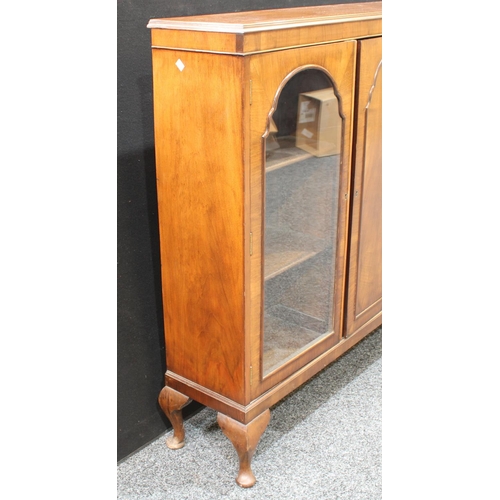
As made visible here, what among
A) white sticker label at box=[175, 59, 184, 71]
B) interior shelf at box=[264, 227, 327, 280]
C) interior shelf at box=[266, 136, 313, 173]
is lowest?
interior shelf at box=[264, 227, 327, 280]

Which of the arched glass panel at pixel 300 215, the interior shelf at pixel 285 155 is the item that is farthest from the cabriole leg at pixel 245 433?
the interior shelf at pixel 285 155

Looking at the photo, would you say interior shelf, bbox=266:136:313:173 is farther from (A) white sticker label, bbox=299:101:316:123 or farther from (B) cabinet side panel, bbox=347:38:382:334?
(B) cabinet side panel, bbox=347:38:382:334

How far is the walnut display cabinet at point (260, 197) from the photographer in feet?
3.83

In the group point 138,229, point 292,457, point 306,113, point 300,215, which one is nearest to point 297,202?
point 300,215

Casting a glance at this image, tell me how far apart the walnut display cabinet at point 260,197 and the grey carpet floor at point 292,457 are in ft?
0.22

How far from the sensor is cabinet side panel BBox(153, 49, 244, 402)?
117 centimetres

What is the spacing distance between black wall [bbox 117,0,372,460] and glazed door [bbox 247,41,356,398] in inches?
12.0

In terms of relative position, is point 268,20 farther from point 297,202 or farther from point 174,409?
point 174,409

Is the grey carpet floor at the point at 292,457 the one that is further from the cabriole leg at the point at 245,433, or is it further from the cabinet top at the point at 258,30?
the cabinet top at the point at 258,30

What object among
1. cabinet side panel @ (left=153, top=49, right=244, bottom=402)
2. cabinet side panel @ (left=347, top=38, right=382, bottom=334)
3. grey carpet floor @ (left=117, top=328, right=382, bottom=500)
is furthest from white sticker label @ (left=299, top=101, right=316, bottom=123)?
grey carpet floor @ (left=117, top=328, right=382, bottom=500)

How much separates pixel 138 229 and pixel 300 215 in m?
0.39

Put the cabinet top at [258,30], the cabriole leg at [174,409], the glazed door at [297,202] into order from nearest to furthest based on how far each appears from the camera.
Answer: the cabinet top at [258,30] → the glazed door at [297,202] → the cabriole leg at [174,409]

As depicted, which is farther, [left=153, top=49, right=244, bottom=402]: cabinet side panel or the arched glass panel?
the arched glass panel

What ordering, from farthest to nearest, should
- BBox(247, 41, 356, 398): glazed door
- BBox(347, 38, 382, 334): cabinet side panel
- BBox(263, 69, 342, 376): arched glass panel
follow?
BBox(347, 38, 382, 334): cabinet side panel < BBox(263, 69, 342, 376): arched glass panel < BBox(247, 41, 356, 398): glazed door
